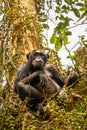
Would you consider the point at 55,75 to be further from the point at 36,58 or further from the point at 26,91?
the point at 26,91

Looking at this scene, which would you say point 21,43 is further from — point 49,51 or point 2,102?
point 2,102

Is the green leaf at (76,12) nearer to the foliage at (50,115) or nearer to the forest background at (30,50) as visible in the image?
the forest background at (30,50)

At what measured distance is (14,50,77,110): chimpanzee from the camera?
5914 millimetres

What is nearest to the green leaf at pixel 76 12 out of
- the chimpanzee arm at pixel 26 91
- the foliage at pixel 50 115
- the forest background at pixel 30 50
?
the forest background at pixel 30 50

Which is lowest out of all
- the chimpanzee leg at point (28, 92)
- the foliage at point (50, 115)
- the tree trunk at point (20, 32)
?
the foliage at point (50, 115)

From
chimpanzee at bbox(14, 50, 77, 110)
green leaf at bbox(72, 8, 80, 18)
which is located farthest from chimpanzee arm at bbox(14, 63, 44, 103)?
green leaf at bbox(72, 8, 80, 18)

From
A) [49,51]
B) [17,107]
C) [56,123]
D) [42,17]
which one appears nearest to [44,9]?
[42,17]

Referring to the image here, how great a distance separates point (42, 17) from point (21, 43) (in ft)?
4.71

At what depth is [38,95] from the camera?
5949 millimetres

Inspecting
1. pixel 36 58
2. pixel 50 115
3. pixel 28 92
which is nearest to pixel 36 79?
pixel 28 92

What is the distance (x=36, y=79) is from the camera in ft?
20.0

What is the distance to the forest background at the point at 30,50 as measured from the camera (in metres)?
4.94

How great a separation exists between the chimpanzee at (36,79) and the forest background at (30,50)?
0.46ft

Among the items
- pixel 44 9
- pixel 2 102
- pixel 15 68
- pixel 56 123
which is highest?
pixel 44 9
